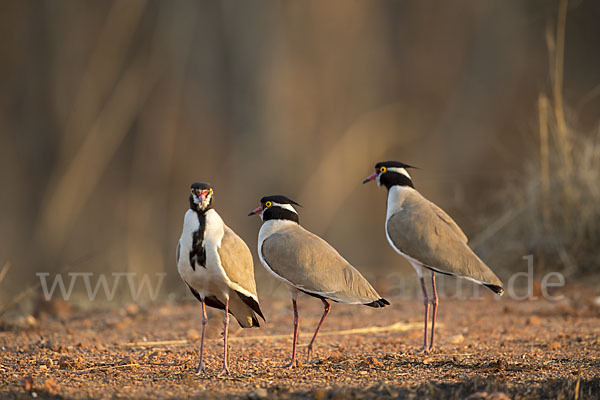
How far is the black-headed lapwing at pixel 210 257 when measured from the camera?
165 inches

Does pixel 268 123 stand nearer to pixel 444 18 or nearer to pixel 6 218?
pixel 6 218

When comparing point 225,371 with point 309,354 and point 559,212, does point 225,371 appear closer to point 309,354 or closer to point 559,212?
point 309,354

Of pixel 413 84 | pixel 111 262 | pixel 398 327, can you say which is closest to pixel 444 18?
pixel 413 84

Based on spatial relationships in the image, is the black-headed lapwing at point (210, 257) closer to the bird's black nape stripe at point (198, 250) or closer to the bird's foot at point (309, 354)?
the bird's black nape stripe at point (198, 250)

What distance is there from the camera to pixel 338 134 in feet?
41.1

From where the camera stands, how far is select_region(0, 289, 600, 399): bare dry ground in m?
3.50

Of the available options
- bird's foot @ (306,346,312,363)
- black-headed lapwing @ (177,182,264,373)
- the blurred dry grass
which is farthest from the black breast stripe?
the blurred dry grass

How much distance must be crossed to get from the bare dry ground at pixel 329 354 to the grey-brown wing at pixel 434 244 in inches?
19.7

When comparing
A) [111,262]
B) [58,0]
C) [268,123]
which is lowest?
[111,262]

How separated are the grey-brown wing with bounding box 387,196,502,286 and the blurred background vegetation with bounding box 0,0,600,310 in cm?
353

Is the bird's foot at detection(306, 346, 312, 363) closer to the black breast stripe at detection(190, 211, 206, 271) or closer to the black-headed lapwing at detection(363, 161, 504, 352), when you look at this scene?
the black-headed lapwing at detection(363, 161, 504, 352)

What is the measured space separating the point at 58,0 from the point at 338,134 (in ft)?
15.3

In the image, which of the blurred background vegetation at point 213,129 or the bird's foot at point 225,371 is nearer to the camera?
the bird's foot at point 225,371

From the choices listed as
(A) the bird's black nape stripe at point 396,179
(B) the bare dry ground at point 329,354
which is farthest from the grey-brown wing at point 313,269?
(A) the bird's black nape stripe at point 396,179
